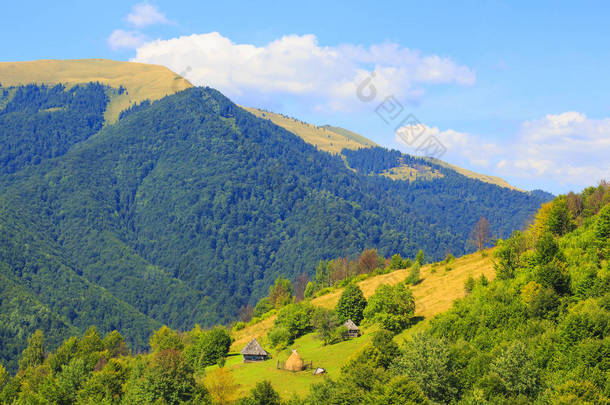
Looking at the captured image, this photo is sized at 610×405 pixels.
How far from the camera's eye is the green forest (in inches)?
2162

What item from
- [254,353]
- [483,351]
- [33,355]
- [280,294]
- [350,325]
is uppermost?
[483,351]

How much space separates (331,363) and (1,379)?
9136 centimetres

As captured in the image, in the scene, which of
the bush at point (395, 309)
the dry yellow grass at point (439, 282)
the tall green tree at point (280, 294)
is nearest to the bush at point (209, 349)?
the dry yellow grass at point (439, 282)

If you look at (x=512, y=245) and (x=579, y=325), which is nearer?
(x=579, y=325)

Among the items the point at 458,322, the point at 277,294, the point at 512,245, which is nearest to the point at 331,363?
the point at 458,322

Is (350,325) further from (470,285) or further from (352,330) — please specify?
(470,285)

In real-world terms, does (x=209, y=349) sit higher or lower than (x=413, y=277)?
lower

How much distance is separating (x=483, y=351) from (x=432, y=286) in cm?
4349

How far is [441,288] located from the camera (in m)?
108

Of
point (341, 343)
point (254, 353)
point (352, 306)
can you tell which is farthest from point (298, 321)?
point (341, 343)

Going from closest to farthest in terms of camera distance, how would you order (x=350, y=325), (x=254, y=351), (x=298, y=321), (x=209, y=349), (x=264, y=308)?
(x=350, y=325)
(x=254, y=351)
(x=209, y=349)
(x=298, y=321)
(x=264, y=308)

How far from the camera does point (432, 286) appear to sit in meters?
112

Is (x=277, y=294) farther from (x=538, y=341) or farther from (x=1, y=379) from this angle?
(x=538, y=341)

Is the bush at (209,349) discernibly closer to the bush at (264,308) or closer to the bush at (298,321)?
the bush at (298,321)
